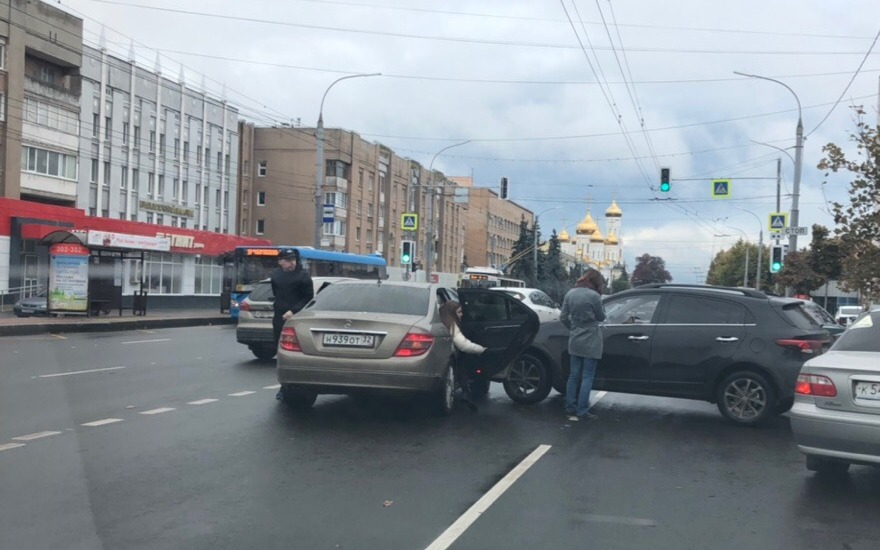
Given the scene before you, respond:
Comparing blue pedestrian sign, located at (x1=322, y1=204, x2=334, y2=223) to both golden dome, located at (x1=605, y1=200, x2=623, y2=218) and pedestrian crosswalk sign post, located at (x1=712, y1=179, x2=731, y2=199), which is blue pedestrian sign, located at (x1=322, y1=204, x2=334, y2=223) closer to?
pedestrian crosswalk sign post, located at (x1=712, y1=179, x2=731, y2=199)

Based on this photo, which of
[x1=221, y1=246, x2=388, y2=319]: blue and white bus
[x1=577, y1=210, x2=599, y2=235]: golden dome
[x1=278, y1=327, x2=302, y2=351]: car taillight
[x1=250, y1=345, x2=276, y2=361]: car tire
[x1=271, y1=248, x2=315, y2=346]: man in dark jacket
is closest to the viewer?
[x1=278, y1=327, x2=302, y2=351]: car taillight

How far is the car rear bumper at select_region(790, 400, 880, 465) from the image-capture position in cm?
633

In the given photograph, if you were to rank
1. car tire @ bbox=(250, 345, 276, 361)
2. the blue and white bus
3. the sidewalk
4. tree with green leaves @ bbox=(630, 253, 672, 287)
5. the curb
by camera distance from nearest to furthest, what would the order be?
car tire @ bbox=(250, 345, 276, 361)
the curb
the sidewalk
the blue and white bus
tree with green leaves @ bbox=(630, 253, 672, 287)

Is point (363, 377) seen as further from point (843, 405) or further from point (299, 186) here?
point (299, 186)

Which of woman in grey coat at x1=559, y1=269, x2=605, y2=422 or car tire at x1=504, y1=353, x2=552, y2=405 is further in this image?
car tire at x1=504, y1=353, x2=552, y2=405

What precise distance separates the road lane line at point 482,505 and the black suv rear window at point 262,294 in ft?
30.4

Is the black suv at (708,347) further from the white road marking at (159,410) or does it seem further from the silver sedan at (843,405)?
the white road marking at (159,410)

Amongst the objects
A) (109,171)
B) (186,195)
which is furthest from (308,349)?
(186,195)

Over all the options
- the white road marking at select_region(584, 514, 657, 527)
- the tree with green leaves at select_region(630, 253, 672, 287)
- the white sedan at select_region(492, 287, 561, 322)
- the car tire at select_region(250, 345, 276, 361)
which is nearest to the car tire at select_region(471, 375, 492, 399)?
the white road marking at select_region(584, 514, 657, 527)

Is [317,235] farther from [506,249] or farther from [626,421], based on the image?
[506,249]

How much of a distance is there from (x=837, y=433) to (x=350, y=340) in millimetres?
4606

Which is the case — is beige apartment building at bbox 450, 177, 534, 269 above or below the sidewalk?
above

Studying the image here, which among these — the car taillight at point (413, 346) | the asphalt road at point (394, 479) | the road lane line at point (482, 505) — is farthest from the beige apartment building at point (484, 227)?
the road lane line at point (482, 505)

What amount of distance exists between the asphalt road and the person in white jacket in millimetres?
418
